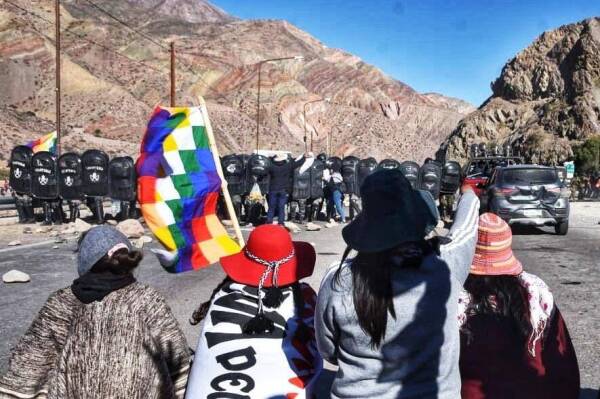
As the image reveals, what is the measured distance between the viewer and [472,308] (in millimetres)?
2977

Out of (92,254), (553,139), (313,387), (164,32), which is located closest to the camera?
(92,254)

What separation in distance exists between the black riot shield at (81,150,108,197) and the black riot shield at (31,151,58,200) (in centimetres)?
69

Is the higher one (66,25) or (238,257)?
(66,25)

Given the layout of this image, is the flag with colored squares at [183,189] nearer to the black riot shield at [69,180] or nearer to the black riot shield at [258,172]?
the black riot shield at [69,180]

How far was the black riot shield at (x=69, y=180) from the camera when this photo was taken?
1611 centimetres

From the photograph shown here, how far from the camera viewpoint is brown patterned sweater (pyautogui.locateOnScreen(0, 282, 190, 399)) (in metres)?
2.65

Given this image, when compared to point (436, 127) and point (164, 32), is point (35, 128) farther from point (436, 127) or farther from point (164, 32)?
point (164, 32)

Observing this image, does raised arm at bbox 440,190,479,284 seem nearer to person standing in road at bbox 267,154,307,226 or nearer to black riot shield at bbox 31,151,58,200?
person standing in road at bbox 267,154,307,226

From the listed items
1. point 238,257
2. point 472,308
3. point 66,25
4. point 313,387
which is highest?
point 66,25

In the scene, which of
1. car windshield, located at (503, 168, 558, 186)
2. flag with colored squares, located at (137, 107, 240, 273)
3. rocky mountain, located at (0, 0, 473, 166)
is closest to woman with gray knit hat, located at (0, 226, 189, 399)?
flag with colored squares, located at (137, 107, 240, 273)

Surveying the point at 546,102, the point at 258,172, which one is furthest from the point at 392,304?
the point at 546,102

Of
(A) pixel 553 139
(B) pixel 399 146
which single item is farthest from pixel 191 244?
(B) pixel 399 146

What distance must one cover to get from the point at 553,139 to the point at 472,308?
62.1 m

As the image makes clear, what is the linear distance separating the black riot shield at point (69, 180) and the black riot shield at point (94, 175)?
147 millimetres
